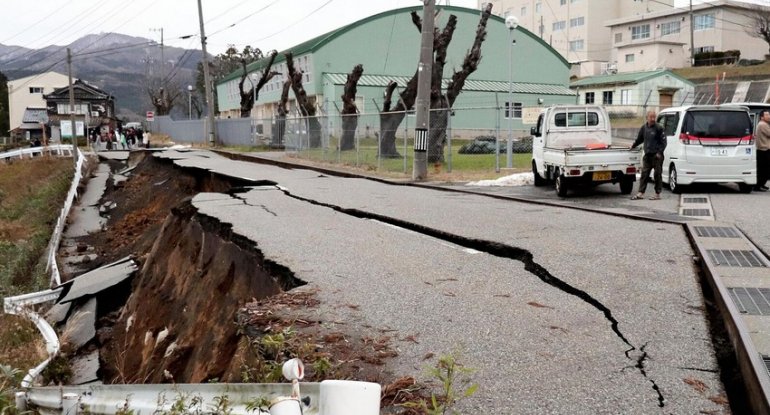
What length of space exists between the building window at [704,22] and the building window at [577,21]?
13622 mm

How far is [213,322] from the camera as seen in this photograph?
25.4 ft

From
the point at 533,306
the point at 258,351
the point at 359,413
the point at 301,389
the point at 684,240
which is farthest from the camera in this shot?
the point at 684,240

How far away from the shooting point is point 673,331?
16.5 feet

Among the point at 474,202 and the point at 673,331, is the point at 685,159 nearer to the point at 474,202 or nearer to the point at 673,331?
the point at 474,202

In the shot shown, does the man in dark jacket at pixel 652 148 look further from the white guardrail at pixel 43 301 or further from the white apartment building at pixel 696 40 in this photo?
the white apartment building at pixel 696 40

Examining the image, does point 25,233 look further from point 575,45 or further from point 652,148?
point 575,45

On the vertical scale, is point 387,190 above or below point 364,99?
below

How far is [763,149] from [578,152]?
442 centimetres

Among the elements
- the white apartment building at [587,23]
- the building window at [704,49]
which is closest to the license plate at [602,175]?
the building window at [704,49]

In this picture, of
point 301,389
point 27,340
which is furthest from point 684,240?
point 27,340

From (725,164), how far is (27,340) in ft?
43.7

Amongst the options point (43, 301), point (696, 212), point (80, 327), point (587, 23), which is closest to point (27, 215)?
point (43, 301)

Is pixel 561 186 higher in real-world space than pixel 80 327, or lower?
higher

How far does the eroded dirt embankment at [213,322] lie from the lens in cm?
460
